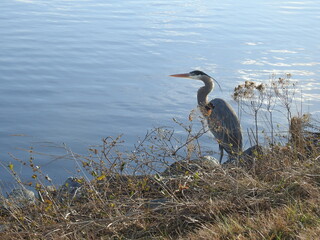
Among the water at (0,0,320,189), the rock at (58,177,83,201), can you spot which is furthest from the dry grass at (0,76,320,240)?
the water at (0,0,320,189)

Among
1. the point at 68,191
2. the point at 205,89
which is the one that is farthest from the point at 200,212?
the point at 205,89

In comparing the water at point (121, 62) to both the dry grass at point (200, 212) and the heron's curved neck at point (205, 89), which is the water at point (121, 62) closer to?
the heron's curved neck at point (205, 89)

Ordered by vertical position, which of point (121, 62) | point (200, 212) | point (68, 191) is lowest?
point (121, 62)

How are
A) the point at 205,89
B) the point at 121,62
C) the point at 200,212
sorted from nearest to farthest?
the point at 200,212 → the point at 205,89 → the point at 121,62

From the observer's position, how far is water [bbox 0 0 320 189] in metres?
10.6

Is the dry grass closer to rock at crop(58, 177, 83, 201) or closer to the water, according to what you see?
rock at crop(58, 177, 83, 201)

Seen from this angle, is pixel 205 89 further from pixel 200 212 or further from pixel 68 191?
pixel 200 212

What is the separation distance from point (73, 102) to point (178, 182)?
6.87 m

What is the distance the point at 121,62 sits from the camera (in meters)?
14.0

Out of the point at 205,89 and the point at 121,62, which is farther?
the point at 121,62

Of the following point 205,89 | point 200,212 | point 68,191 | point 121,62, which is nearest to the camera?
point 200,212

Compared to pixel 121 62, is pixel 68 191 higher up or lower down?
higher up

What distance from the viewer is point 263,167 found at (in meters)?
5.25

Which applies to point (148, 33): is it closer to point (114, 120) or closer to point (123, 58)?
point (123, 58)
